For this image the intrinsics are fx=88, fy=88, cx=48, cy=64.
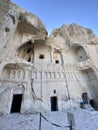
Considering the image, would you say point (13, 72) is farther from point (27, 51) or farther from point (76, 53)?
point (76, 53)

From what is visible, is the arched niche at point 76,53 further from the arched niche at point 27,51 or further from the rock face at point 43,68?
the arched niche at point 27,51

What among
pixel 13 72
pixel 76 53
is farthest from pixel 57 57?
pixel 13 72

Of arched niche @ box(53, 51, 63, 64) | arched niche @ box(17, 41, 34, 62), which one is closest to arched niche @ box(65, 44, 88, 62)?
arched niche @ box(53, 51, 63, 64)

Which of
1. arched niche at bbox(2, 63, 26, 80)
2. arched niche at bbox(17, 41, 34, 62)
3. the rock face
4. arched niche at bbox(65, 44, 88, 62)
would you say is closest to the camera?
the rock face

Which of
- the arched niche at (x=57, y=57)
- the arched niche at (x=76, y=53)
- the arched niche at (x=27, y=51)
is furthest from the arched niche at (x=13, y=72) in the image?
the arched niche at (x=76, y=53)

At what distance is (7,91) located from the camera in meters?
8.97

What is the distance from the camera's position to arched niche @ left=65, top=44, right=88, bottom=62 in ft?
43.2

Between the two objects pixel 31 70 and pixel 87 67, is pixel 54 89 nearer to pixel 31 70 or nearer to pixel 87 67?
pixel 31 70

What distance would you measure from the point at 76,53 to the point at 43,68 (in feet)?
21.6

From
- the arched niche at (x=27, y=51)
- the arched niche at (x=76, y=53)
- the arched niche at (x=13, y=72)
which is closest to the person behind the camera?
the arched niche at (x=13, y=72)

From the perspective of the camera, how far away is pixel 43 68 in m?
11.3

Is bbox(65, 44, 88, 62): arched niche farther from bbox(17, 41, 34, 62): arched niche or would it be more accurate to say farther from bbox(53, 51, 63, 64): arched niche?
bbox(17, 41, 34, 62): arched niche

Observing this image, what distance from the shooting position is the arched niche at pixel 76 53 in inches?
519

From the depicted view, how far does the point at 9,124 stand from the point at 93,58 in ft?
38.2
